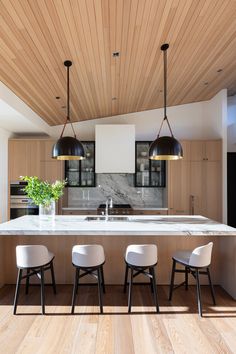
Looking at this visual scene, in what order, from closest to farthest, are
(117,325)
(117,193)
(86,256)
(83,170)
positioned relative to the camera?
1. (117,325)
2. (86,256)
3. (83,170)
4. (117,193)

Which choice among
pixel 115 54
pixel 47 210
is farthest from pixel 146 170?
pixel 115 54

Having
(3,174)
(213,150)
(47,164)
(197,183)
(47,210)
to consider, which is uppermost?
(213,150)

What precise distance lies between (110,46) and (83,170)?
316 cm

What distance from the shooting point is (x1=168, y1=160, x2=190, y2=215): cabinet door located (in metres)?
5.29

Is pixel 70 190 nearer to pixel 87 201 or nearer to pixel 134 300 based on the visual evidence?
pixel 87 201

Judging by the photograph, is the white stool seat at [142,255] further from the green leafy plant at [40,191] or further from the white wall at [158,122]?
the white wall at [158,122]

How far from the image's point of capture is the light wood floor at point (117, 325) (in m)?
2.15

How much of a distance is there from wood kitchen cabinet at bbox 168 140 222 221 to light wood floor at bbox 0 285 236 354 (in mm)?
2249

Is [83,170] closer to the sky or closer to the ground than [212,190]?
closer to the sky

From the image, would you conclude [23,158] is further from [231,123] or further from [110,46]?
[231,123]

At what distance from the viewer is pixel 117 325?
2.47 meters

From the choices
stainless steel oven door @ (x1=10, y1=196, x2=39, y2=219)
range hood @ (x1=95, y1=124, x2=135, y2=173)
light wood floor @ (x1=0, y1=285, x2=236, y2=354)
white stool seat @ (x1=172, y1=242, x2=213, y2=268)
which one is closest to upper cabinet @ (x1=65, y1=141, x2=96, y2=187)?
range hood @ (x1=95, y1=124, x2=135, y2=173)

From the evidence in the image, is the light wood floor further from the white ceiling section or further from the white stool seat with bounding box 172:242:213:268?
the white ceiling section

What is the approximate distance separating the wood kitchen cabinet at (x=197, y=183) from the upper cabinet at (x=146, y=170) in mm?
448
